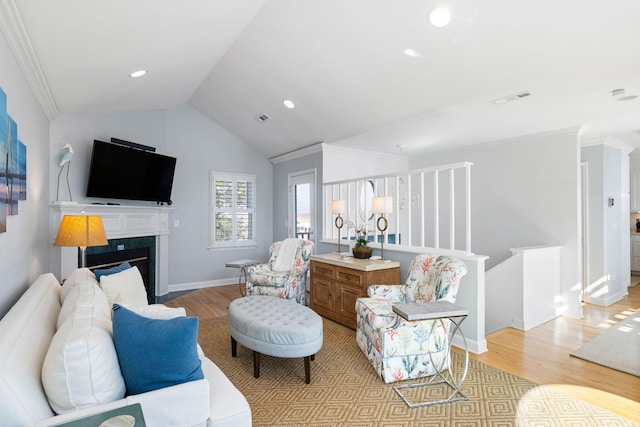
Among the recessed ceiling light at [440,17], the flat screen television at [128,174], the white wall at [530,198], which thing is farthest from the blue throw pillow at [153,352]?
the white wall at [530,198]

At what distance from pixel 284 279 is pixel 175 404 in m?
2.96

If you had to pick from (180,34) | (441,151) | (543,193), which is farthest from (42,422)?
(441,151)

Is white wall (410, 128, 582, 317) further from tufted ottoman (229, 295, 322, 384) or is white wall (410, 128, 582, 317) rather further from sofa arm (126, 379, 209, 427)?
sofa arm (126, 379, 209, 427)

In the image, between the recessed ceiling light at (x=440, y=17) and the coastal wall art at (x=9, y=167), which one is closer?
the coastal wall art at (x=9, y=167)

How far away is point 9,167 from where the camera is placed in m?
2.00

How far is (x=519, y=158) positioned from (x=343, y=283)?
329 centimetres

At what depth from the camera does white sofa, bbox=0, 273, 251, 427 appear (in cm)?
107

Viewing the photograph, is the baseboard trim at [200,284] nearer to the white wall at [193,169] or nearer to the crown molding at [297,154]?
the white wall at [193,169]

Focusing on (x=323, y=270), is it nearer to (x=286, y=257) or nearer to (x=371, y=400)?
(x=286, y=257)

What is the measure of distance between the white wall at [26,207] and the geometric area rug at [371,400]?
1636mm

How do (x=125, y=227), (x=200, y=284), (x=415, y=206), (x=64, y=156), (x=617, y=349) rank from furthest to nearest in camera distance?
(x=415, y=206) < (x=200, y=284) < (x=125, y=227) < (x=64, y=156) < (x=617, y=349)

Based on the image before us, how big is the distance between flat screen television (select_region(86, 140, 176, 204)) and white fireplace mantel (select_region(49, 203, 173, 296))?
0.23 metres

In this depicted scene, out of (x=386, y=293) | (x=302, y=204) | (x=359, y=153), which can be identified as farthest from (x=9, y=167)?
(x=359, y=153)

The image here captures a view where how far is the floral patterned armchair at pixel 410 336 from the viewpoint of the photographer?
8.63 ft
